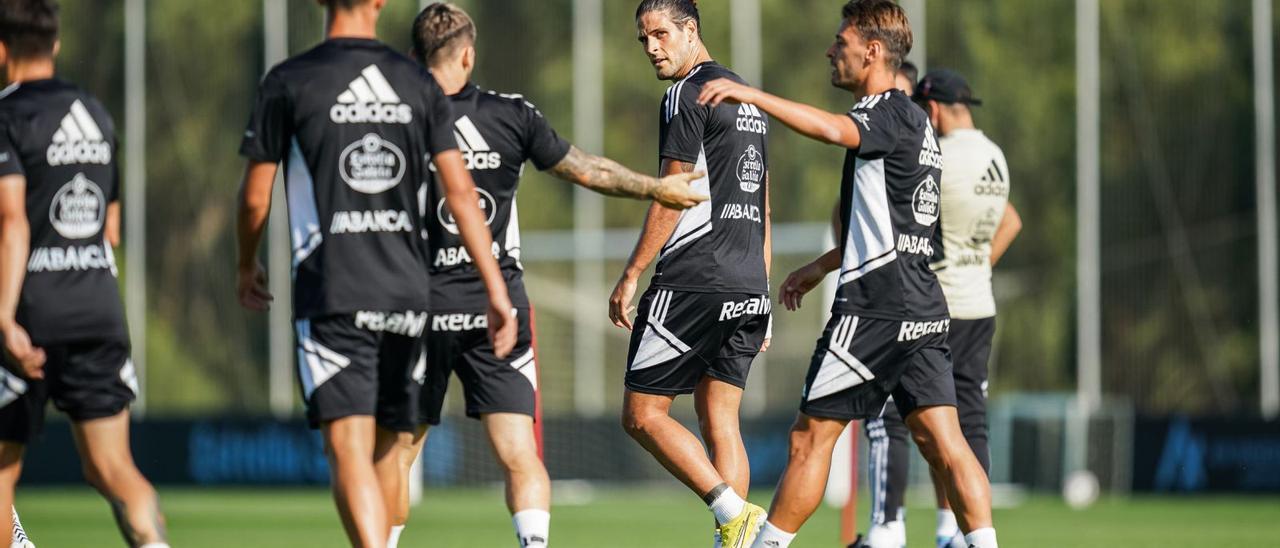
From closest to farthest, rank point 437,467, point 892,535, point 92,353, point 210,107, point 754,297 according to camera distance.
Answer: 1. point 92,353
2. point 754,297
3. point 892,535
4. point 437,467
5. point 210,107

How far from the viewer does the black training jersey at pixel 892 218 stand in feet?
24.0

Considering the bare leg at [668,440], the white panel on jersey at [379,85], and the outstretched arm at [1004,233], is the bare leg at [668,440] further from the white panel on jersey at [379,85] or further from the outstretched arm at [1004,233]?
the outstretched arm at [1004,233]

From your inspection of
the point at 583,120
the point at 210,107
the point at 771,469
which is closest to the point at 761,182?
the point at 771,469

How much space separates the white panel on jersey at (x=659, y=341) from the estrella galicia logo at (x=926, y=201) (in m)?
1.26

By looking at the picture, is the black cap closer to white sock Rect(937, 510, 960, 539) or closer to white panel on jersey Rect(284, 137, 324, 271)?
white sock Rect(937, 510, 960, 539)

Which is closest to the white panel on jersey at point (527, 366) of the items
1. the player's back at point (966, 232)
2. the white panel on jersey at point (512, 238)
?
the white panel on jersey at point (512, 238)

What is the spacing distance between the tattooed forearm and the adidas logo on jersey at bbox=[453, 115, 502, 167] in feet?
1.89

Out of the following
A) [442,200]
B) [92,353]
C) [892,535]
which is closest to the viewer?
[92,353]

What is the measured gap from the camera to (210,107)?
1082 inches

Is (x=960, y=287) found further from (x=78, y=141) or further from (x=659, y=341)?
(x=78, y=141)

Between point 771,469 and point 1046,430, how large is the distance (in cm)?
307

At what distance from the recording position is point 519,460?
7.42 meters

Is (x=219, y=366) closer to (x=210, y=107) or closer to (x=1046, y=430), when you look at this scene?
(x=210, y=107)

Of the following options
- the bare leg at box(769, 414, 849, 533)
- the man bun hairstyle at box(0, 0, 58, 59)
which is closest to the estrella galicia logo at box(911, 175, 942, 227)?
the bare leg at box(769, 414, 849, 533)
